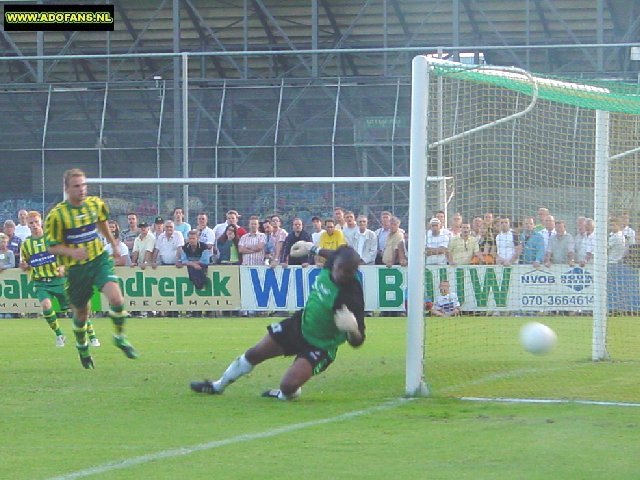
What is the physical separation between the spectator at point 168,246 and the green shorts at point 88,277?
9090mm

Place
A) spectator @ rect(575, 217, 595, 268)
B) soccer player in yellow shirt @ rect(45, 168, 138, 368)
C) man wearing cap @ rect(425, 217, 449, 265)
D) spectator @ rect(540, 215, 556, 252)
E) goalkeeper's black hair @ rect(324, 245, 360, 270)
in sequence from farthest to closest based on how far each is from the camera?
1. spectator @ rect(540, 215, 556, 252)
2. spectator @ rect(575, 217, 595, 268)
3. man wearing cap @ rect(425, 217, 449, 265)
4. soccer player in yellow shirt @ rect(45, 168, 138, 368)
5. goalkeeper's black hair @ rect(324, 245, 360, 270)

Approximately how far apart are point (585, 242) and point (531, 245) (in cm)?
166

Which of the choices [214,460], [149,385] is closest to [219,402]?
[149,385]

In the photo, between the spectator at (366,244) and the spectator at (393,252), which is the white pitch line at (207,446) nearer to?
the spectator at (393,252)

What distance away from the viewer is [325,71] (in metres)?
34.2

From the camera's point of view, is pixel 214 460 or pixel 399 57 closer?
pixel 214 460

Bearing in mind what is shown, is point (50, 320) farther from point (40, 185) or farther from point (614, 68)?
point (614, 68)

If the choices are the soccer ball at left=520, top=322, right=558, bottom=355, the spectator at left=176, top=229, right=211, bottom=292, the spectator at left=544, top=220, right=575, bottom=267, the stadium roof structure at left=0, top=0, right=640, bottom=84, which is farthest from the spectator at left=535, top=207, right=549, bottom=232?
the stadium roof structure at left=0, top=0, right=640, bottom=84

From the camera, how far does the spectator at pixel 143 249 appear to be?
21.9m

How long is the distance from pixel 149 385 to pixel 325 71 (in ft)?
77.9

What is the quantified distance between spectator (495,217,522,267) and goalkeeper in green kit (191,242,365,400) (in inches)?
274

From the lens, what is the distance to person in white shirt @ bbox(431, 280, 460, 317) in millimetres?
12969

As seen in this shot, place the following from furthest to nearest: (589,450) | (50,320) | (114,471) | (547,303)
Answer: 1. (547,303)
2. (50,320)
3. (589,450)
4. (114,471)

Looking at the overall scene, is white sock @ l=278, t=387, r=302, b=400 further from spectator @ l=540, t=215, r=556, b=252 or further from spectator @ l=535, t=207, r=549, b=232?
spectator @ l=540, t=215, r=556, b=252
